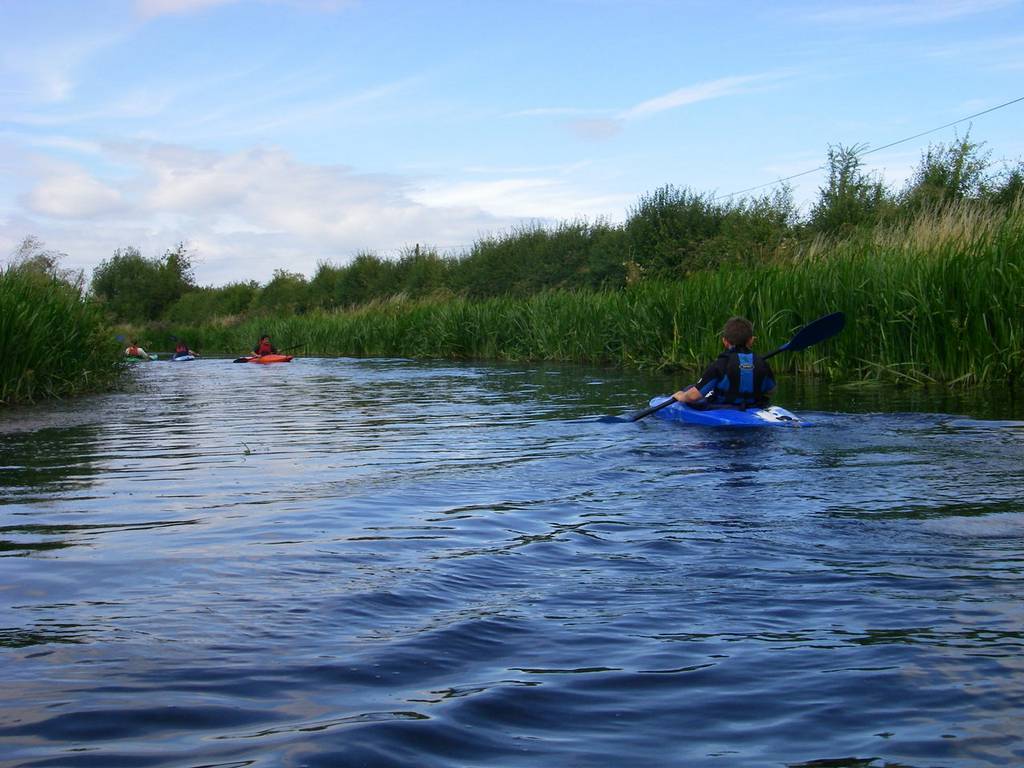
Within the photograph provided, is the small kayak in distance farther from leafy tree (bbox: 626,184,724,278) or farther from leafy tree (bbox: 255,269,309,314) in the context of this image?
leafy tree (bbox: 255,269,309,314)

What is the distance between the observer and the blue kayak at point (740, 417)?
28.2 feet

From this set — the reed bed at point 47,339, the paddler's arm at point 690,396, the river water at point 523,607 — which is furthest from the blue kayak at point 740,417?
the reed bed at point 47,339

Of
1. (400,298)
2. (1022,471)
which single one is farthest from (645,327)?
(400,298)

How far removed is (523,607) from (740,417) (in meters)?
5.59

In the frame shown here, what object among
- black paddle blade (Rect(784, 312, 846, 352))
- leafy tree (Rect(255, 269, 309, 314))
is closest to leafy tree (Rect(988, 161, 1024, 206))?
black paddle blade (Rect(784, 312, 846, 352))

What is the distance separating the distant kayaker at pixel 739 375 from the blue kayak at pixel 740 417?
0.60 ft

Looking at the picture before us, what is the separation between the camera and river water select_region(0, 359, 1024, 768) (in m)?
2.46

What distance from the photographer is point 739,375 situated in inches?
360

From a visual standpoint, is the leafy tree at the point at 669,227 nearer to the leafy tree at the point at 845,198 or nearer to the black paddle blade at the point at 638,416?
the leafy tree at the point at 845,198

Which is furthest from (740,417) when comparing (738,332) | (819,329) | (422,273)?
(422,273)

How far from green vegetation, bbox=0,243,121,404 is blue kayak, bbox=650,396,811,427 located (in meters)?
7.97

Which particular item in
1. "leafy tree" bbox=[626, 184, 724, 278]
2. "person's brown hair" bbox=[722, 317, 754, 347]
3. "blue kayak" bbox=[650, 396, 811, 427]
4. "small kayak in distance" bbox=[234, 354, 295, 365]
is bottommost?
"blue kayak" bbox=[650, 396, 811, 427]

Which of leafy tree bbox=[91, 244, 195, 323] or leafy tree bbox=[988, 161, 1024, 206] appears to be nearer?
leafy tree bbox=[988, 161, 1024, 206]

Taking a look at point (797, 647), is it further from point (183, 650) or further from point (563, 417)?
point (563, 417)
